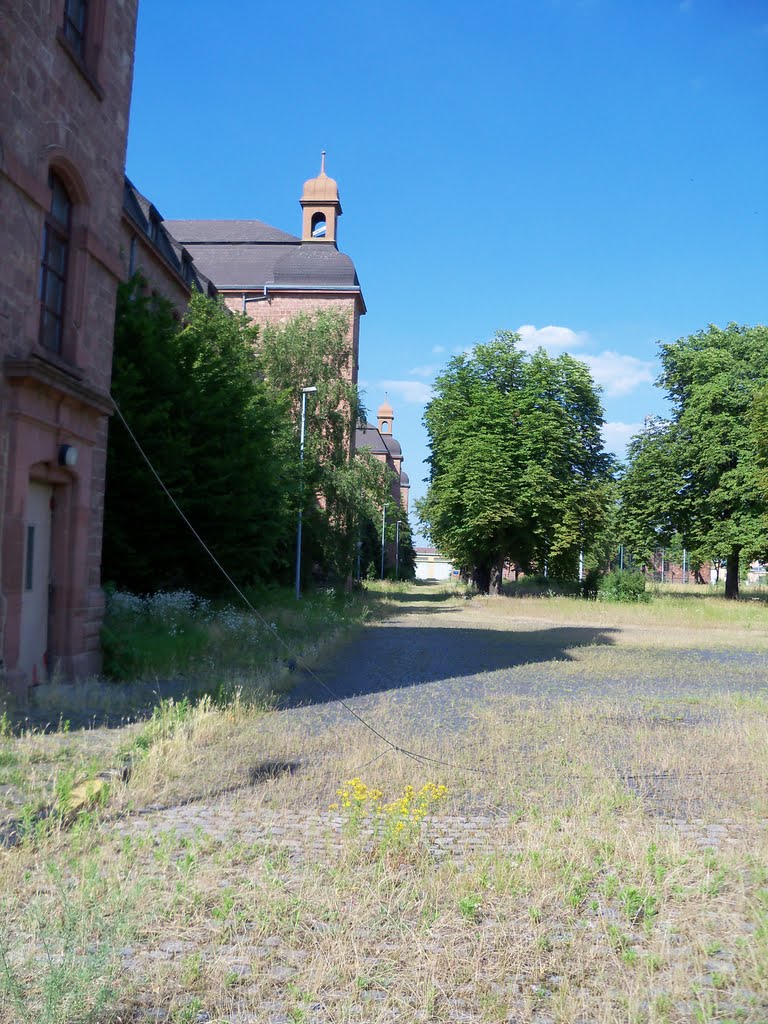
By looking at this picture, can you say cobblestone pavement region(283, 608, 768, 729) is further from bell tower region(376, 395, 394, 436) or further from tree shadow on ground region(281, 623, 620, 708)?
bell tower region(376, 395, 394, 436)

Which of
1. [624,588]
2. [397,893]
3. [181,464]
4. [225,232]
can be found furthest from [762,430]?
[225,232]

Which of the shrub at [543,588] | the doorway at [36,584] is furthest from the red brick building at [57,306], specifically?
the shrub at [543,588]

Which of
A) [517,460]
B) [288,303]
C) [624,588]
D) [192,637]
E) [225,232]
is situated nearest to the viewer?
[192,637]

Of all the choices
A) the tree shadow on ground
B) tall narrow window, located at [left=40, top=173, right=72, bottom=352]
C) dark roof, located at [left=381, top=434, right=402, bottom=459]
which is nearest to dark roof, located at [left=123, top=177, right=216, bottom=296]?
tall narrow window, located at [left=40, top=173, right=72, bottom=352]

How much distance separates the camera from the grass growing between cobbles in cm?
352

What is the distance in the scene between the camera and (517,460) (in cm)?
4334

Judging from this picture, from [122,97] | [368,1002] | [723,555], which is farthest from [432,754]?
[723,555]

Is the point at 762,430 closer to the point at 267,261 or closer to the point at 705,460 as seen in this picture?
the point at 705,460

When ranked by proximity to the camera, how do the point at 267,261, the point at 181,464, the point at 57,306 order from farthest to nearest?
the point at 267,261 < the point at 181,464 < the point at 57,306

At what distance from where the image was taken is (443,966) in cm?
380

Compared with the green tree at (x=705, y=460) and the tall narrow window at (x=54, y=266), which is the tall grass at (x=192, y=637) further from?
the green tree at (x=705, y=460)

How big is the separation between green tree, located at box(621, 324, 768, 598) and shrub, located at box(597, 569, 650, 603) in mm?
3425

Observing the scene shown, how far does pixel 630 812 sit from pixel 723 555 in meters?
37.5

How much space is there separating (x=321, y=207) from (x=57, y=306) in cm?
4395
